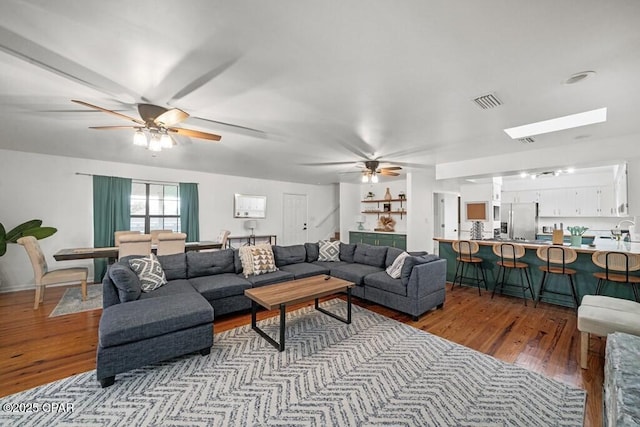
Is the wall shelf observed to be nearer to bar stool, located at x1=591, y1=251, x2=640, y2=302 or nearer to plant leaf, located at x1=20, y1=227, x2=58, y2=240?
bar stool, located at x1=591, y1=251, x2=640, y2=302

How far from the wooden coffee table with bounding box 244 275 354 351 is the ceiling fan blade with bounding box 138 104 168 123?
2.08 metres

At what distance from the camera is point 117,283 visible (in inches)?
105

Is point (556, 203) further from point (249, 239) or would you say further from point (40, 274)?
point (40, 274)

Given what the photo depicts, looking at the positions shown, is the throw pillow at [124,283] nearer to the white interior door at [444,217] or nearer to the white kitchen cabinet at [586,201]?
the white interior door at [444,217]

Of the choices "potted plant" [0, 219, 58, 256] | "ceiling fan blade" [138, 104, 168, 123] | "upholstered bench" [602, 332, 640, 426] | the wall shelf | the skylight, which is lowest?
"upholstered bench" [602, 332, 640, 426]

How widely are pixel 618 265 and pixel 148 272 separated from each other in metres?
5.84

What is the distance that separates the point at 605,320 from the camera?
7.27ft

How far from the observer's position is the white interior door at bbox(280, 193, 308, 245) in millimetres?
8289

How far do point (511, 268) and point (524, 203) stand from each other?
12.5ft

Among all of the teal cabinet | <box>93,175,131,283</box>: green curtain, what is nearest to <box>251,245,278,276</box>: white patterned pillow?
<box>93,175,131,283</box>: green curtain

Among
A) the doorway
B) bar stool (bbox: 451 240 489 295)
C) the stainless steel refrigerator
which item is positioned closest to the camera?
bar stool (bbox: 451 240 489 295)

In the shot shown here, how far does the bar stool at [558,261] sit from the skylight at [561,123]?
162 centimetres

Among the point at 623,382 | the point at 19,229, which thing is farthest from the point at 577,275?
the point at 19,229

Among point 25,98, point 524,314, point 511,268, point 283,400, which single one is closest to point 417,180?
point 511,268
